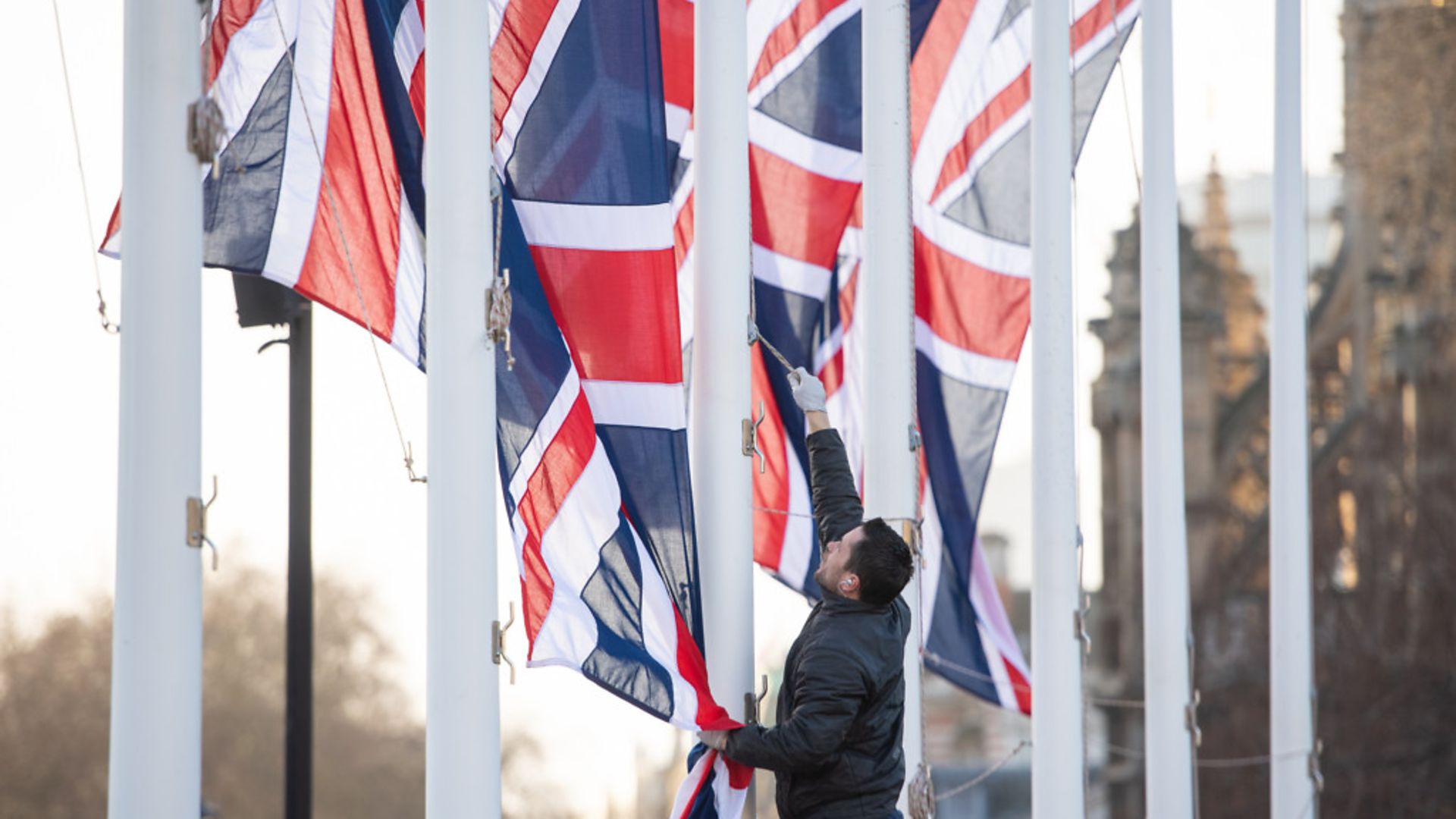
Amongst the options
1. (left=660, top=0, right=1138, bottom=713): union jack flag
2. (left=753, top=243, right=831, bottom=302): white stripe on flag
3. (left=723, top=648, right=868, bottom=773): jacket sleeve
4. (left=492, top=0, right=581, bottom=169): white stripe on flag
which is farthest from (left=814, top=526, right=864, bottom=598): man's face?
(left=753, top=243, right=831, bottom=302): white stripe on flag

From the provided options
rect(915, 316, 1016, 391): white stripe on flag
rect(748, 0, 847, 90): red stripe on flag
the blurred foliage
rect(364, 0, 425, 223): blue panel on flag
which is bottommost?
the blurred foliage

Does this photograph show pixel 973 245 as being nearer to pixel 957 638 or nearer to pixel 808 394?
pixel 957 638

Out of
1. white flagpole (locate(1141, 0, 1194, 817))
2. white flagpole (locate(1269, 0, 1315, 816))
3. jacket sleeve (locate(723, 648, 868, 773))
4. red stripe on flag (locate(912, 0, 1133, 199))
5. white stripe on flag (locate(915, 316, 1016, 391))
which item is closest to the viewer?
jacket sleeve (locate(723, 648, 868, 773))

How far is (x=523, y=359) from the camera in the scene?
6.20 meters

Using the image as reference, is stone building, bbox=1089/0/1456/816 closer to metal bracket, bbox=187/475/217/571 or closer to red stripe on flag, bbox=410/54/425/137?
red stripe on flag, bbox=410/54/425/137

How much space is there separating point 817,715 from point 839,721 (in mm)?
64

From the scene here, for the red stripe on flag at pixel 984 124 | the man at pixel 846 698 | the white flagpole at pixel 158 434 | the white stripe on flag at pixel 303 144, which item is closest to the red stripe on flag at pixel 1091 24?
the red stripe on flag at pixel 984 124

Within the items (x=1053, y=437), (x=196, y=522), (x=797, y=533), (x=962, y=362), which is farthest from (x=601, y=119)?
(x=1053, y=437)

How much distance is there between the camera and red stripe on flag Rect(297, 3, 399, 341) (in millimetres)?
6523

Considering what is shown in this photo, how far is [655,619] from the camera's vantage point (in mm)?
6293

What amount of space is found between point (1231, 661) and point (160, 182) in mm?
26411

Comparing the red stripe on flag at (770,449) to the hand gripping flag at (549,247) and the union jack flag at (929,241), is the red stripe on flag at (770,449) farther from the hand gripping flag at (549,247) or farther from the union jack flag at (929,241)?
the hand gripping flag at (549,247)

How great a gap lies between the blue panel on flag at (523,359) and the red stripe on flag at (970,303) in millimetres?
3684

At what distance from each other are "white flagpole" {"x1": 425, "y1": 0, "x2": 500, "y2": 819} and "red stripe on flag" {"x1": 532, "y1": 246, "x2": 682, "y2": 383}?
0.72 m
